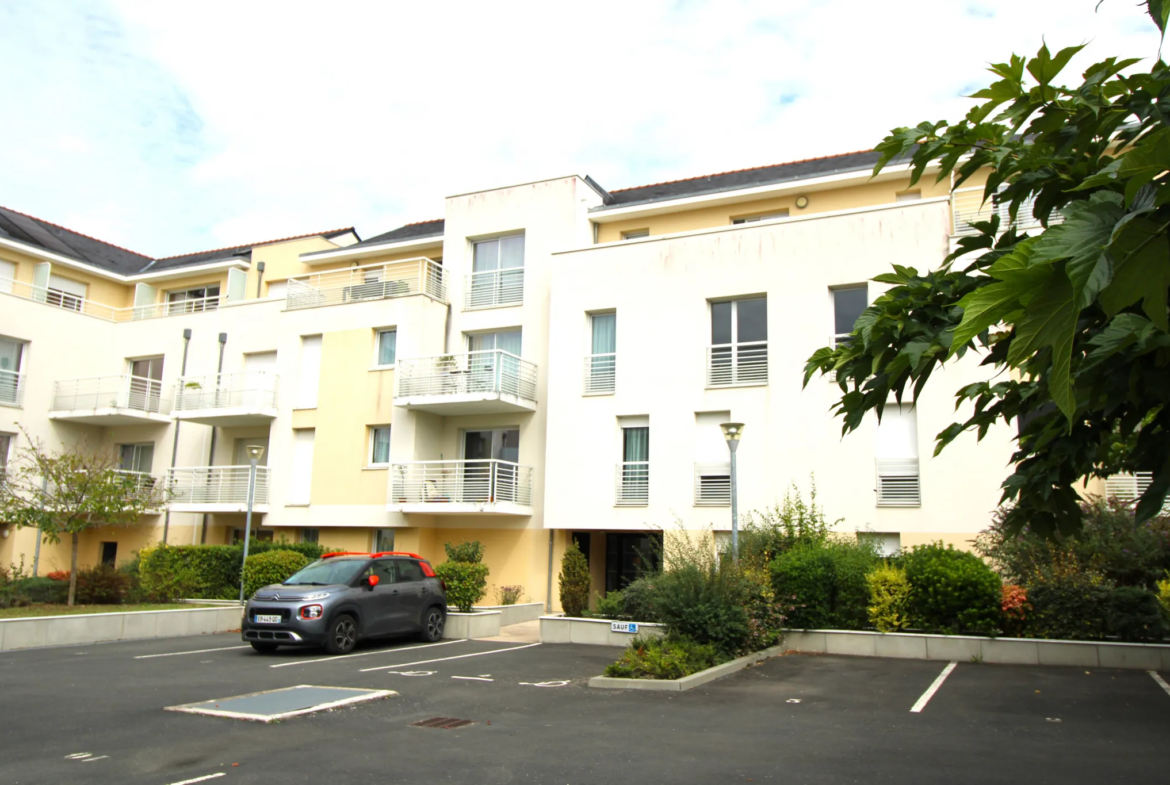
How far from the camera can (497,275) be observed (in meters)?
27.2

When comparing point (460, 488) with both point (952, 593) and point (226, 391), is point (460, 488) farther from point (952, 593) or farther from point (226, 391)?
point (952, 593)

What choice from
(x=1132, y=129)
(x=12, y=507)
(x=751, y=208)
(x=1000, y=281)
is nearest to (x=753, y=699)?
(x=1132, y=129)

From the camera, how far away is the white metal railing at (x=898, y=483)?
20203mm

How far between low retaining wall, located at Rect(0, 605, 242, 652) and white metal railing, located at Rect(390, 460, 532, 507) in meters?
6.06

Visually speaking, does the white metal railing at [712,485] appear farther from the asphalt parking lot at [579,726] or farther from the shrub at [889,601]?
the asphalt parking lot at [579,726]

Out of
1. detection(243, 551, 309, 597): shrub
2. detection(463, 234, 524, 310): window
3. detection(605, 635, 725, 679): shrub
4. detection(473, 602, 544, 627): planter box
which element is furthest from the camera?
detection(463, 234, 524, 310): window

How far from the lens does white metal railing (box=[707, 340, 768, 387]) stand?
22.3m

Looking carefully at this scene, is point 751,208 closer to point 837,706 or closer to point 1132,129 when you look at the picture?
point 837,706

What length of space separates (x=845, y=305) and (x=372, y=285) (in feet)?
47.9

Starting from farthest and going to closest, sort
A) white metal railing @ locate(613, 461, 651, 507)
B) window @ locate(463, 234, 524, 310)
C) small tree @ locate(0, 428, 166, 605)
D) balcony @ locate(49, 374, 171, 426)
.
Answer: balcony @ locate(49, 374, 171, 426)
window @ locate(463, 234, 524, 310)
white metal railing @ locate(613, 461, 651, 507)
small tree @ locate(0, 428, 166, 605)

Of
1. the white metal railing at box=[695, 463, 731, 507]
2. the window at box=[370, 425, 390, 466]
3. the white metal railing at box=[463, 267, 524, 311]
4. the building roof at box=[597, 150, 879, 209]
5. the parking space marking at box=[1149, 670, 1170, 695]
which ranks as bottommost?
the parking space marking at box=[1149, 670, 1170, 695]

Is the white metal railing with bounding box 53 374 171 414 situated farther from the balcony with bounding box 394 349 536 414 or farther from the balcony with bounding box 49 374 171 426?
the balcony with bounding box 394 349 536 414

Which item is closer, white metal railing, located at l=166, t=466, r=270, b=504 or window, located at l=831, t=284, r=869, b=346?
window, located at l=831, t=284, r=869, b=346

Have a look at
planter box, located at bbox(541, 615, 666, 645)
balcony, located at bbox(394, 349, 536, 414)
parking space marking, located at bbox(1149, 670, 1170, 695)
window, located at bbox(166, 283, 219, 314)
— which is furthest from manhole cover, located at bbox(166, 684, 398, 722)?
window, located at bbox(166, 283, 219, 314)
